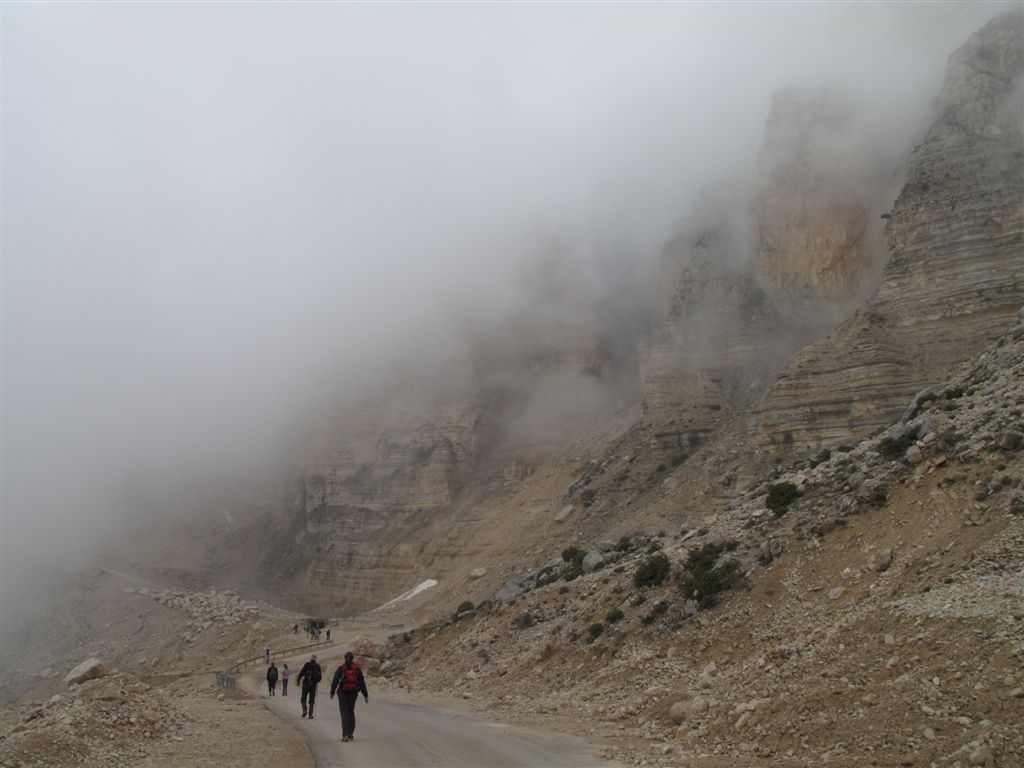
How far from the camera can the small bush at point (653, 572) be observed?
1683 centimetres

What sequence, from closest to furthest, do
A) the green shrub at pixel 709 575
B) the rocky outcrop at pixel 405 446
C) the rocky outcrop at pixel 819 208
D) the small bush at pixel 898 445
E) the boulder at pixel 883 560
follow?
1. the boulder at pixel 883 560
2. the green shrub at pixel 709 575
3. the small bush at pixel 898 445
4. the rocky outcrop at pixel 819 208
5. the rocky outcrop at pixel 405 446

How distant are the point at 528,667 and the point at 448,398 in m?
50.5

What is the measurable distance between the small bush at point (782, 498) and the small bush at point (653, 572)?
8.77ft

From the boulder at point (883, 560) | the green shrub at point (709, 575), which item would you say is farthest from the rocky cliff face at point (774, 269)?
the boulder at point (883, 560)

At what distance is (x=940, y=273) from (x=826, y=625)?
2518cm

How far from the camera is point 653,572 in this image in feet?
56.0

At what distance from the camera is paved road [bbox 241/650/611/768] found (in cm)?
927

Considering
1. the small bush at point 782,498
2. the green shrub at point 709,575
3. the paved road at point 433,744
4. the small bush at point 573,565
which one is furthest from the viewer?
the small bush at point 573,565

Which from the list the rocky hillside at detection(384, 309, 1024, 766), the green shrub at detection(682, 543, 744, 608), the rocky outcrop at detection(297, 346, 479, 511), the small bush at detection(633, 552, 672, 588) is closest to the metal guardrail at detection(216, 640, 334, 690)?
the rocky hillside at detection(384, 309, 1024, 766)

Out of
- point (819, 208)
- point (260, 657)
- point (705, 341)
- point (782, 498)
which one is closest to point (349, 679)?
point (782, 498)

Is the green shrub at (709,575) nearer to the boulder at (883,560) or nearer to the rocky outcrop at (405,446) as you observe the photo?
the boulder at (883,560)

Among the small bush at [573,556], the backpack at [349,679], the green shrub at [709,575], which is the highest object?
the small bush at [573,556]

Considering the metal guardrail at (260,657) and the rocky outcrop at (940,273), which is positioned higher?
the rocky outcrop at (940,273)

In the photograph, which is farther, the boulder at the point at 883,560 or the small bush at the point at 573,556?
the small bush at the point at 573,556
